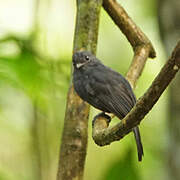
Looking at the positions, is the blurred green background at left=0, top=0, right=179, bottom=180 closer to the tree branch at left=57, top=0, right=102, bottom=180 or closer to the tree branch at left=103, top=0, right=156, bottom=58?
the tree branch at left=57, top=0, right=102, bottom=180

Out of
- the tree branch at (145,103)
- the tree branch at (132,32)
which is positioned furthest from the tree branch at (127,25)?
the tree branch at (145,103)

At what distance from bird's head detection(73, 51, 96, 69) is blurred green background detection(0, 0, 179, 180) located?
9 cm

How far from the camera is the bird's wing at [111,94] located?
3.25m

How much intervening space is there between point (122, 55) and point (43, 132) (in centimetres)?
448

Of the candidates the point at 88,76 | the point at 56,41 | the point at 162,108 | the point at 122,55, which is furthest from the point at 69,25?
the point at 88,76

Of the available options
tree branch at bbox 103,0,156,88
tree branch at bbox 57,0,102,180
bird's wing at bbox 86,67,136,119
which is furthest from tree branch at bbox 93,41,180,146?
A: tree branch at bbox 103,0,156,88

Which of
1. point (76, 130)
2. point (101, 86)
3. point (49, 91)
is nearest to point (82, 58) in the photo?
point (101, 86)

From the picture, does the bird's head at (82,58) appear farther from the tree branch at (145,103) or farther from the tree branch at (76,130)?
the tree branch at (145,103)

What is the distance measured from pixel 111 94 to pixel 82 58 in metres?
0.41

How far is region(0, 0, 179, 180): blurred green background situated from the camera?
3.05 meters

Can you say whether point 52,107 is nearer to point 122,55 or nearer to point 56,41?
point 56,41

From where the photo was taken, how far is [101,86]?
3.52 metres

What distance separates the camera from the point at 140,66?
363cm

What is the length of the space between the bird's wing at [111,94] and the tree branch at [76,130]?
168 mm
